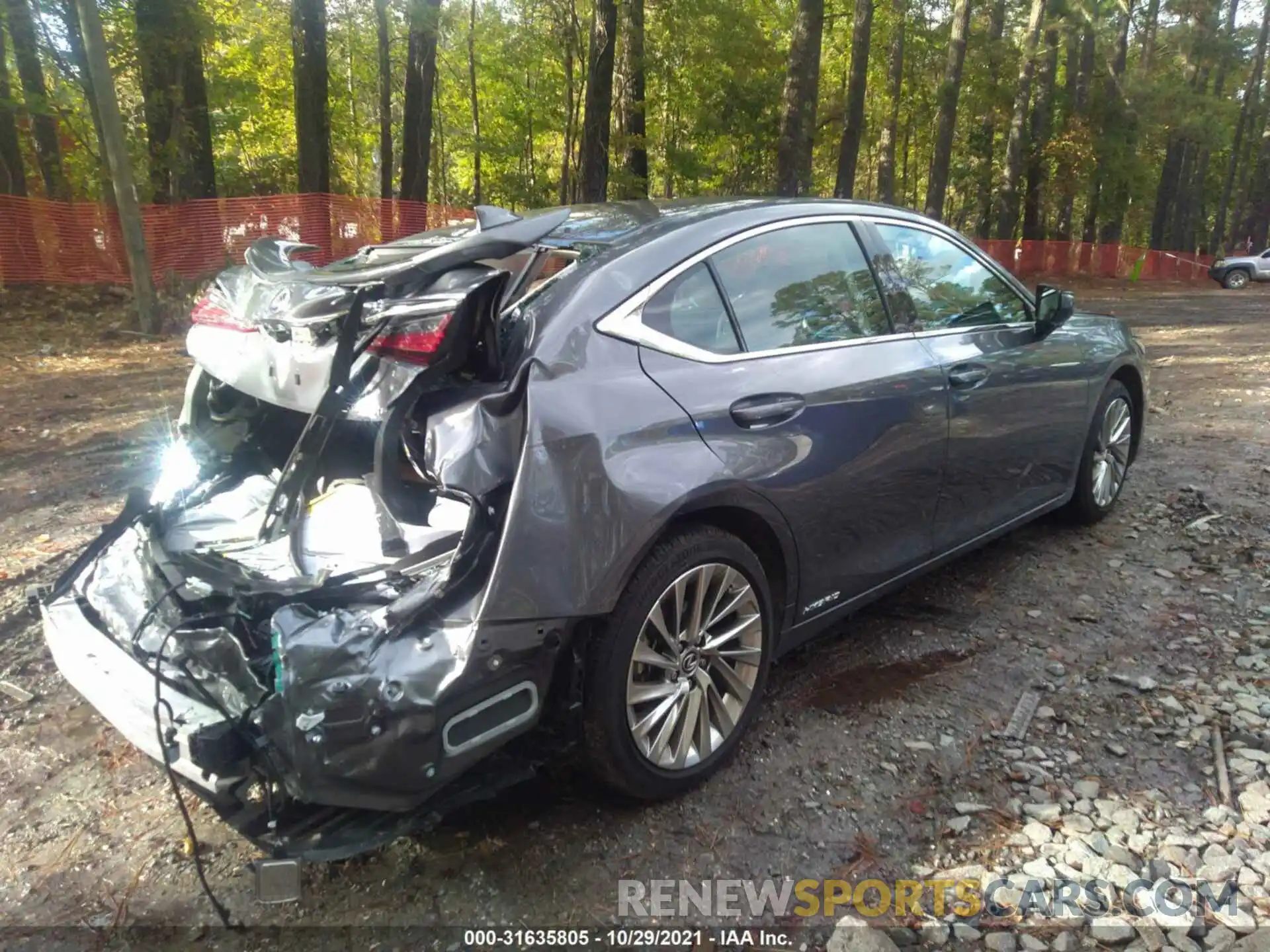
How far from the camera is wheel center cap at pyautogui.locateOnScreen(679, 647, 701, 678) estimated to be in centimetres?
265

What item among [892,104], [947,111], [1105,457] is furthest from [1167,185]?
[1105,457]

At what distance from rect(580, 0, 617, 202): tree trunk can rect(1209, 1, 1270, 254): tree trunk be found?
1277 inches

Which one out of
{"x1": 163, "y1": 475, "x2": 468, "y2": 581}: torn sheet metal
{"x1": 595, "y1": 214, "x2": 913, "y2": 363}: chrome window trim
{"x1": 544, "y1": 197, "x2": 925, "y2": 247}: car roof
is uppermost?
{"x1": 544, "y1": 197, "x2": 925, "y2": 247}: car roof

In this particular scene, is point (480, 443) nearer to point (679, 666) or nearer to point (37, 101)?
point (679, 666)

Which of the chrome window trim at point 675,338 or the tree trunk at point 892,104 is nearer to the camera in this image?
the chrome window trim at point 675,338

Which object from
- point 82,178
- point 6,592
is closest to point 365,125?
point 82,178

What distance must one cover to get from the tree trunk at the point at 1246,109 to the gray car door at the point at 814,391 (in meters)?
41.0

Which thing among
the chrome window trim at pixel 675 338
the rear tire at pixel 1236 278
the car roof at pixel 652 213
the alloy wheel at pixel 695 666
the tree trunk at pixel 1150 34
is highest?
the tree trunk at pixel 1150 34

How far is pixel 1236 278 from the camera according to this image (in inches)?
1141

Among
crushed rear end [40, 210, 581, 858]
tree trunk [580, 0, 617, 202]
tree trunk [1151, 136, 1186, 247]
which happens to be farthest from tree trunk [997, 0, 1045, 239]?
crushed rear end [40, 210, 581, 858]

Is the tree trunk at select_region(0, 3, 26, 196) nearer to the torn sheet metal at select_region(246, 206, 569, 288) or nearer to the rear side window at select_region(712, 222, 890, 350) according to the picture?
the torn sheet metal at select_region(246, 206, 569, 288)

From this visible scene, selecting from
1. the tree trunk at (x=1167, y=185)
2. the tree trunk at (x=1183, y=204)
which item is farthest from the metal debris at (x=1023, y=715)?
the tree trunk at (x=1183, y=204)

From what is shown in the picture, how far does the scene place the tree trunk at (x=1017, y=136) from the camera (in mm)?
22953

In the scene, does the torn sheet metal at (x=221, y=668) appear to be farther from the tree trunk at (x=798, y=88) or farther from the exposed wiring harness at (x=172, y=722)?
the tree trunk at (x=798, y=88)
